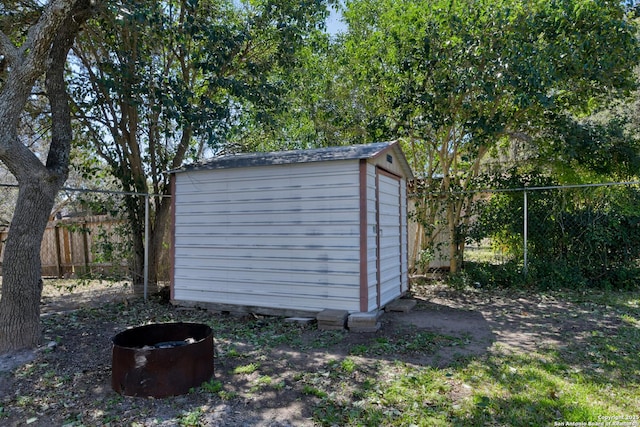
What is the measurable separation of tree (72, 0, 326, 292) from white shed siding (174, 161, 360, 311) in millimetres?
902

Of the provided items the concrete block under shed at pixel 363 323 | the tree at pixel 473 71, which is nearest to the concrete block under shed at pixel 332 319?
the concrete block under shed at pixel 363 323

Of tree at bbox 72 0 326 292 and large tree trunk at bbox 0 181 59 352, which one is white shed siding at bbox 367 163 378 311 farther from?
large tree trunk at bbox 0 181 59 352

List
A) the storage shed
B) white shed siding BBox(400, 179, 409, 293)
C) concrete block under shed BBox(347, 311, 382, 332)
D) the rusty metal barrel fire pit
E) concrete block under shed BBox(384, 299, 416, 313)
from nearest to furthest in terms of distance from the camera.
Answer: the rusty metal barrel fire pit, concrete block under shed BBox(347, 311, 382, 332), the storage shed, concrete block under shed BBox(384, 299, 416, 313), white shed siding BBox(400, 179, 409, 293)

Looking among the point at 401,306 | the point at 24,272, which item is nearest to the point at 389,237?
the point at 401,306

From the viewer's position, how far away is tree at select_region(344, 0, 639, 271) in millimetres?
6727

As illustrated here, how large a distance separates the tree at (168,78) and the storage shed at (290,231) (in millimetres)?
865

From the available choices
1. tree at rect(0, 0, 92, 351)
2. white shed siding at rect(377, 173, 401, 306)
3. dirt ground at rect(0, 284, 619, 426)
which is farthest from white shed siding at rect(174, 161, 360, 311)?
tree at rect(0, 0, 92, 351)

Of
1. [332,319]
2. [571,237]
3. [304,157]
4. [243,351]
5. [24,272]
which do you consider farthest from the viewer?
[571,237]

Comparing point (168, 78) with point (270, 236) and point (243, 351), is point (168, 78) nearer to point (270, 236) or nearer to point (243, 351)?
point (270, 236)

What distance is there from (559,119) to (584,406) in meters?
6.16

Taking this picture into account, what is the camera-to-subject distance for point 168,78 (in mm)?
5586

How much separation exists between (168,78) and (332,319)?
3.86 metres

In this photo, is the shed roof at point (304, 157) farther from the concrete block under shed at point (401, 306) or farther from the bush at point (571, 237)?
the bush at point (571, 237)

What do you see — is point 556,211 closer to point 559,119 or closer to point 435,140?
point 559,119
